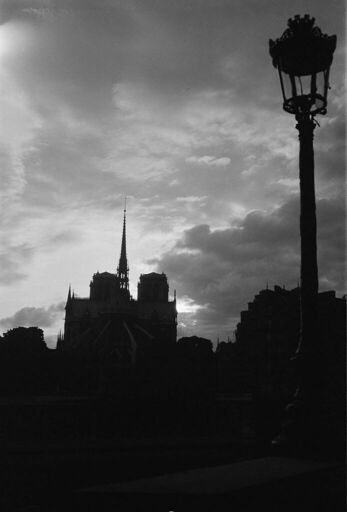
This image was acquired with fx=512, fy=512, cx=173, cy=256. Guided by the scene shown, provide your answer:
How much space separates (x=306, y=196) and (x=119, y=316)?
13193cm

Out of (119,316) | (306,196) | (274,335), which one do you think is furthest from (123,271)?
(306,196)

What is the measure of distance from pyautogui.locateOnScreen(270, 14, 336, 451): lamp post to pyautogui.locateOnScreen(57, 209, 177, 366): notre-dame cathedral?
4168 inches

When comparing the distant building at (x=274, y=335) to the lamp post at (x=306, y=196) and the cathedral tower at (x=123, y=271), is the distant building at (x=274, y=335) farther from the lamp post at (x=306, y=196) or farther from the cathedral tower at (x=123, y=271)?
the cathedral tower at (x=123, y=271)

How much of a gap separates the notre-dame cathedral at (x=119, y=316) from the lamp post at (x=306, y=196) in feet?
347

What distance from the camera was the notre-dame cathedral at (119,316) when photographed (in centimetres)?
12375

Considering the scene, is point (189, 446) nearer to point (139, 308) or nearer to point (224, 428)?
point (224, 428)

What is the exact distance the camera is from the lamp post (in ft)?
24.0

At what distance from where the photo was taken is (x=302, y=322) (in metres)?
7.67

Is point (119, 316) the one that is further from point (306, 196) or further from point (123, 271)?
point (306, 196)

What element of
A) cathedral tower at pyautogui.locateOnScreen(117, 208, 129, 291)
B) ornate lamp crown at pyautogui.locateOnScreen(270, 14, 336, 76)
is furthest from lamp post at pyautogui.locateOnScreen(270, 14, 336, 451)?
cathedral tower at pyautogui.locateOnScreen(117, 208, 129, 291)

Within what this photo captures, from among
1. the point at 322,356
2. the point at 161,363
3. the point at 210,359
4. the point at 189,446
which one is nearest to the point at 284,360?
the point at 210,359

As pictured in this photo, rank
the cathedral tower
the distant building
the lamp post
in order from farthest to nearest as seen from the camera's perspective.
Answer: the cathedral tower → the distant building → the lamp post

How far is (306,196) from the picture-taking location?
8.01 meters

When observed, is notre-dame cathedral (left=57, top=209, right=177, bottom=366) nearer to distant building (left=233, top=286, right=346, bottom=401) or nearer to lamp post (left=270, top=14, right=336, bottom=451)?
distant building (left=233, top=286, right=346, bottom=401)
